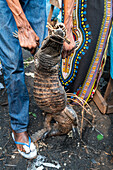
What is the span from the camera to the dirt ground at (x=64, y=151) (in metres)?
1.74

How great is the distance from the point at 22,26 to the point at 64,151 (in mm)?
1428

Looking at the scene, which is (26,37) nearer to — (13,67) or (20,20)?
(20,20)

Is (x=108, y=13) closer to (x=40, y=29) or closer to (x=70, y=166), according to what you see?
(x=40, y=29)

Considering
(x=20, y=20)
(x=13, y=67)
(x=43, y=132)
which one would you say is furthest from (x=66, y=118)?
(x=20, y=20)

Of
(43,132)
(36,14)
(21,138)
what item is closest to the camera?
(36,14)

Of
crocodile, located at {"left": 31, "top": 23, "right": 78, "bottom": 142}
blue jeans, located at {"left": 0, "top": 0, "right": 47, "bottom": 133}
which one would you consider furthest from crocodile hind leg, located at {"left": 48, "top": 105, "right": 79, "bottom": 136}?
blue jeans, located at {"left": 0, "top": 0, "right": 47, "bottom": 133}

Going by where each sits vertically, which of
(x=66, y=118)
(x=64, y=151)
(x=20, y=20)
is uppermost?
(x=20, y=20)

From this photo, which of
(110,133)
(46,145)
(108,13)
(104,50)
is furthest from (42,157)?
(108,13)

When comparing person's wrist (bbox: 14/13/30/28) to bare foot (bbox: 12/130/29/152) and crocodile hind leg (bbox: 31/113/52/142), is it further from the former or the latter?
bare foot (bbox: 12/130/29/152)

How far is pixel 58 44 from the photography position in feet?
3.91

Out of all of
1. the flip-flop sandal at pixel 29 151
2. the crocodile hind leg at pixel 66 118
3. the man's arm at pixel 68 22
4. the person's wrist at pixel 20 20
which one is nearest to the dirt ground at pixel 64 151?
the flip-flop sandal at pixel 29 151

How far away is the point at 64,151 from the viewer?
1.88 meters

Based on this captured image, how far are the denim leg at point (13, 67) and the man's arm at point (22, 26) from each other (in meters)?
0.25

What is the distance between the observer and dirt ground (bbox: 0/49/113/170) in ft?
5.69
